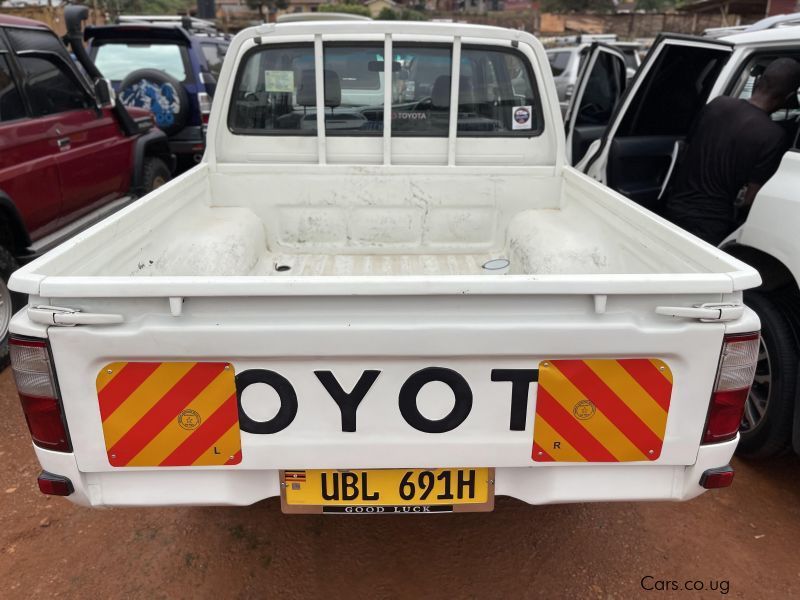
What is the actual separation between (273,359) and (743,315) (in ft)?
4.25

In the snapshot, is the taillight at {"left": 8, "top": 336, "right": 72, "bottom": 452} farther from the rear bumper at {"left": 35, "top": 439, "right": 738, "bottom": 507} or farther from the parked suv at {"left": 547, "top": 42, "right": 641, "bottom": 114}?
the parked suv at {"left": 547, "top": 42, "right": 641, "bottom": 114}

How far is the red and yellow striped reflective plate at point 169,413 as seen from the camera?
175 cm

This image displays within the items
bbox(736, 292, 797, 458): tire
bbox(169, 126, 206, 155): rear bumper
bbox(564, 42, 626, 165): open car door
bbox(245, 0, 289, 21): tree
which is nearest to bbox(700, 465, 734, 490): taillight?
bbox(736, 292, 797, 458): tire

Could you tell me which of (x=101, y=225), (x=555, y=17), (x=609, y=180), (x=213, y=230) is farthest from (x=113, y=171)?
(x=555, y=17)

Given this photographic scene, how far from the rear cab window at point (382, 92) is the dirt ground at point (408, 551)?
2.04 meters

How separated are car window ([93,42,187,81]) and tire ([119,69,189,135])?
329 millimetres

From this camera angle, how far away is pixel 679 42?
3.75m

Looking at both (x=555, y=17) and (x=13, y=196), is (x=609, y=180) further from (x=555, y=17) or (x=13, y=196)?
(x=555, y=17)

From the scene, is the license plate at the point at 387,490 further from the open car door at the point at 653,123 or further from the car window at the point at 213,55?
the car window at the point at 213,55

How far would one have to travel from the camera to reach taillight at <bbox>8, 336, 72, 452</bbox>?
1711 mm

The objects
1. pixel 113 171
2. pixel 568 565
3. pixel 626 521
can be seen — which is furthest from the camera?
pixel 113 171

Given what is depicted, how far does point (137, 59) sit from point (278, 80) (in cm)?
463

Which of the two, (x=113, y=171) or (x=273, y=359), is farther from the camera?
(x=113, y=171)

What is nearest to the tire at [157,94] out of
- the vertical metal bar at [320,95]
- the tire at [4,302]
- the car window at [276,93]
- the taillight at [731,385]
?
the tire at [4,302]
